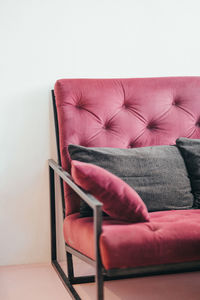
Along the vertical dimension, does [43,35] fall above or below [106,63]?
above

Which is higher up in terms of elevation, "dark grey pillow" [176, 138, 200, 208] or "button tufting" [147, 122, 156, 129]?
"button tufting" [147, 122, 156, 129]

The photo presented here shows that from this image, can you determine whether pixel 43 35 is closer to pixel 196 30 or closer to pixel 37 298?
pixel 196 30

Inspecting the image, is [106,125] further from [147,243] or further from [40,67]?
[147,243]

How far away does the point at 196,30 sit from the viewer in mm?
2092

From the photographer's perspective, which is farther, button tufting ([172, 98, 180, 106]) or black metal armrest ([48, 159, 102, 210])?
button tufting ([172, 98, 180, 106])

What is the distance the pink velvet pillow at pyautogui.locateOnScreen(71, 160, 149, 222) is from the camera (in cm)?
129

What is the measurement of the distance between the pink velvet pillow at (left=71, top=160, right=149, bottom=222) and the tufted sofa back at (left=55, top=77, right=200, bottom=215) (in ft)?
1.41

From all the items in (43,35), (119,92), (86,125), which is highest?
(43,35)

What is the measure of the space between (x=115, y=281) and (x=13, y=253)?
1.60 feet

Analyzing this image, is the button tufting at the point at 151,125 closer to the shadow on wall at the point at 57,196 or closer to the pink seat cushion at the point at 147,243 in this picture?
the shadow on wall at the point at 57,196

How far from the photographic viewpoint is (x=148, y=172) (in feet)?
5.21

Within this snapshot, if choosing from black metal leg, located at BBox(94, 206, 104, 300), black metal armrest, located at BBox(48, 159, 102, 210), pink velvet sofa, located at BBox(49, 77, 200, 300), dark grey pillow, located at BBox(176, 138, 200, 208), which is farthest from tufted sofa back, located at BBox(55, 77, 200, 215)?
black metal leg, located at BBox(94, 206, 104, 300)

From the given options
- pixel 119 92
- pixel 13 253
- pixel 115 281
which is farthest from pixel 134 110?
pixel 13 253

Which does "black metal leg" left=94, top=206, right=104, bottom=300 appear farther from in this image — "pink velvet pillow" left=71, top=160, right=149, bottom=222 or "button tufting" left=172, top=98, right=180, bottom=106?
"button tufting" left=172, top=98, right=180, bottom=106
